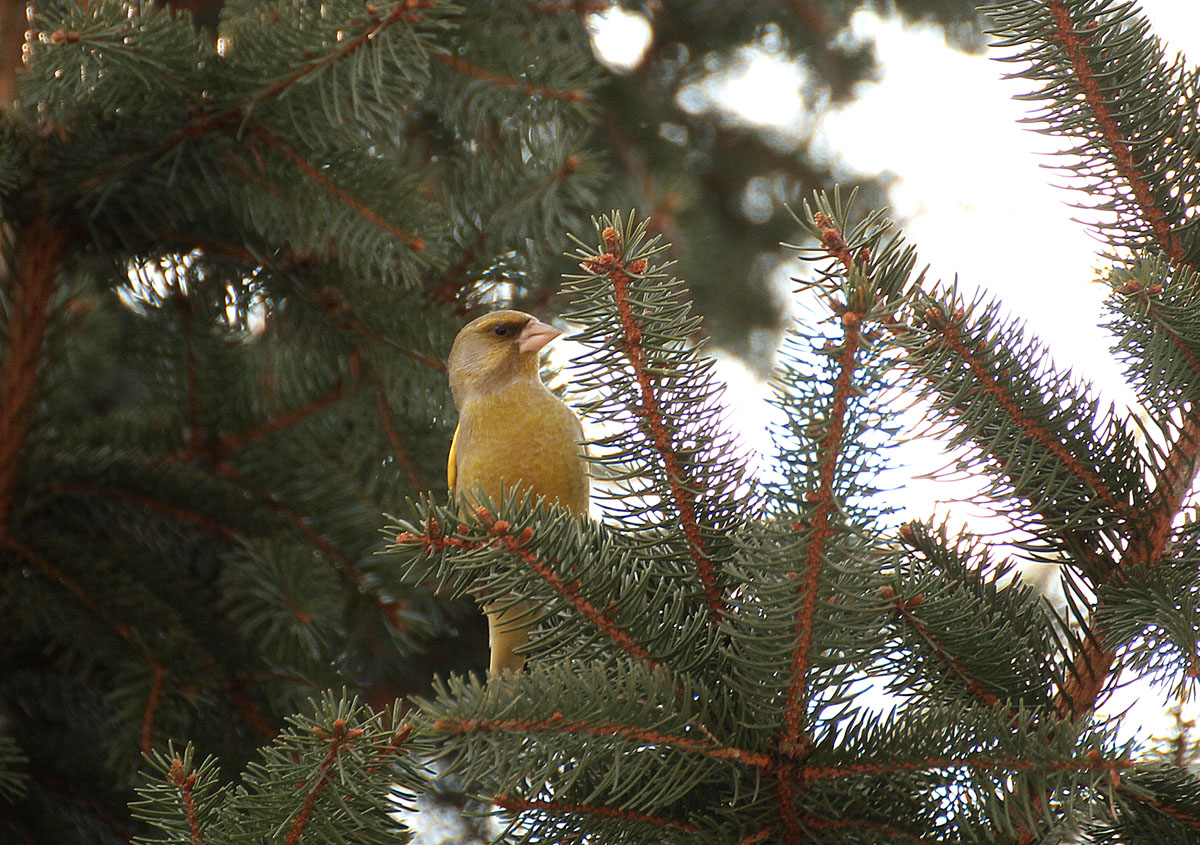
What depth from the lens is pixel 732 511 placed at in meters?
1.46

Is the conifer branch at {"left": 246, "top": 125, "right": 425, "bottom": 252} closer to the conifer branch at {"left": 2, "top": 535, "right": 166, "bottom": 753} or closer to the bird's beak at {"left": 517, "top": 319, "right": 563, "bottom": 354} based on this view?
the bird's beak at {"left": 517, "top": 319, "right": 563, "bottom": 354}

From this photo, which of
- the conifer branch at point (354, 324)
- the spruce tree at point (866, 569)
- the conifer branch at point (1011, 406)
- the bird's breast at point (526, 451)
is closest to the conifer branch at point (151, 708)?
the bird's breast at point (526, 451)

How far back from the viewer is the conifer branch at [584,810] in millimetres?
1346

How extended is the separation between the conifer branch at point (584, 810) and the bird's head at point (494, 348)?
1.30 meters

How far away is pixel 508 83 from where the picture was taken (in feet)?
8.46

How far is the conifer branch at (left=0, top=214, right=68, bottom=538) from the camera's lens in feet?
8.48

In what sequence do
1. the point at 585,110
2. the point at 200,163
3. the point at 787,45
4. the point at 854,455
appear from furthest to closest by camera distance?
the point at 787,45 < the point at 585,110 < the point at 200,163 < the point at 854,455

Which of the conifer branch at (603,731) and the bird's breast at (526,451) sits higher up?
the bird's breast at (526,451)

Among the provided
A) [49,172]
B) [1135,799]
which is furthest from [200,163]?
[1135,799]

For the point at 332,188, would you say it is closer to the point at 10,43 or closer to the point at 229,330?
the point at 229,330

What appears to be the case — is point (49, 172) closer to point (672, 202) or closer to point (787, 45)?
point (672, 202)

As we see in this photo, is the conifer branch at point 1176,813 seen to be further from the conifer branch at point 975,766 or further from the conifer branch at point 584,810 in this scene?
the conifer branch at point 584,810

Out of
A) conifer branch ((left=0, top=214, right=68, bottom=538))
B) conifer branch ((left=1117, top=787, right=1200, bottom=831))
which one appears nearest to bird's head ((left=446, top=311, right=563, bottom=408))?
conifer branch ((left=0, top=214, right=68, bottom=538))

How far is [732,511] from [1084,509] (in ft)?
1.71
